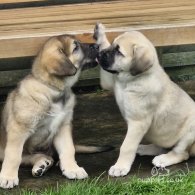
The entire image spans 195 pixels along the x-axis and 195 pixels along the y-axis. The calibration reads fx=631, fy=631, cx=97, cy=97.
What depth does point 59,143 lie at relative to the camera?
19.1 ft

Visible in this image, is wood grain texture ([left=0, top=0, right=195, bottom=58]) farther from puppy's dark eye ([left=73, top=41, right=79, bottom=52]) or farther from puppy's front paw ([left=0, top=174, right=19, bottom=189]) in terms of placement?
puppy's front paw ([left=0, top=174, right=19, bottom=189])

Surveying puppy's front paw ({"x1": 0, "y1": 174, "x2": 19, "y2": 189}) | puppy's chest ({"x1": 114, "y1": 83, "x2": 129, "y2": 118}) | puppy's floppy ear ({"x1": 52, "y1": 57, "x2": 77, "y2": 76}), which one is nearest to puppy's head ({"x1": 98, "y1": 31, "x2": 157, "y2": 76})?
puppy's chest ({"x1": 114, "y1": 83, "x2": 129, "y2": 118})

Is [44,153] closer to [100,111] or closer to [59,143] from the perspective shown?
[59,143]

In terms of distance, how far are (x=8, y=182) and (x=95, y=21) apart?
1684mm

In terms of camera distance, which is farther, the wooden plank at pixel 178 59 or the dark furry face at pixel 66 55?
the wooden plank at pixel 178 59

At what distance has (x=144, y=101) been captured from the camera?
18.7 ft

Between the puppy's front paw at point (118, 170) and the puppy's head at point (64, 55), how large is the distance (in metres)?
0.94

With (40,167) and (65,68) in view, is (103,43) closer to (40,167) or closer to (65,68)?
(65,68)

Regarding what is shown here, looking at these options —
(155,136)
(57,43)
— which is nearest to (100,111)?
(155,136)

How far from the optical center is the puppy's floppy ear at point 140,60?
219 inches

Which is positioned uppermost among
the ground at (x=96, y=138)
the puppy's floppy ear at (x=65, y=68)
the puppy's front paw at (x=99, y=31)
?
the puppy's front paw at (x=99, y=31)

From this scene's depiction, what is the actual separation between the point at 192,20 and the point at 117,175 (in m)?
1.59

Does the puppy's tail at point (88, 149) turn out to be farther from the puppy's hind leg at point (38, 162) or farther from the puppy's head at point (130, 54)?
the puppy's head at point (130, 54)

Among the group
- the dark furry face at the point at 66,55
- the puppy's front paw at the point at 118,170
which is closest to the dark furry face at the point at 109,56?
the dark furry face at the point at 66,55
